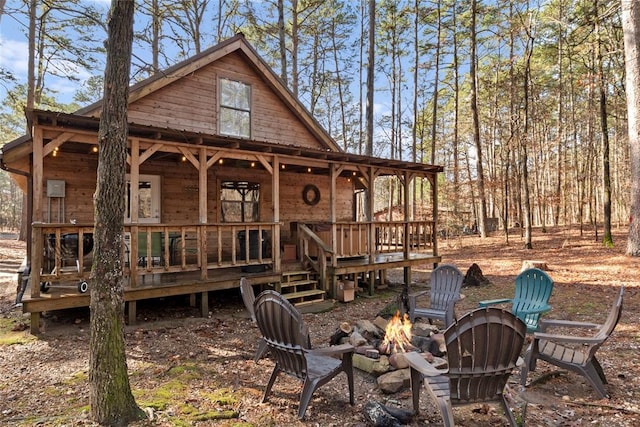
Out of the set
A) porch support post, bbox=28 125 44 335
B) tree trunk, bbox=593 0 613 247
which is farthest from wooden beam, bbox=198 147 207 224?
tree trunk, bbox=593 0 613 247

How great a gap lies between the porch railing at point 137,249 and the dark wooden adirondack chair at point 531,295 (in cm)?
480

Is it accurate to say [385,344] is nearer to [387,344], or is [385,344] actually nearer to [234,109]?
[387,344]

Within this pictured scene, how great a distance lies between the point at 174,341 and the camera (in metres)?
5.74

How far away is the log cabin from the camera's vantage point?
6.29 meters

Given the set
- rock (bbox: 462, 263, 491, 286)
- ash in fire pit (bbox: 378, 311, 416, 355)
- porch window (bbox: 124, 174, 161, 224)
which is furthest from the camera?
rock (bbox: 462, 263, 491, 286)

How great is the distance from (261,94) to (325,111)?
20.9 meters

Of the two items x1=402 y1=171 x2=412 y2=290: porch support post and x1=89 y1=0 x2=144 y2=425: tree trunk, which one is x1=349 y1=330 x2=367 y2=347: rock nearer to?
x1=89 y1=0 x2=144 y2=425: tree trunk

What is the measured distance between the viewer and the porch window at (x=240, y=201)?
10523mm

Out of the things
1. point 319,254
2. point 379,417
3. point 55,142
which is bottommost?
point 379,417

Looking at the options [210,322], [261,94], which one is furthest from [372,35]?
[210,322]

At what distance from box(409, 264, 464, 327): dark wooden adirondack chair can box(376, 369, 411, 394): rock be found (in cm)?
197

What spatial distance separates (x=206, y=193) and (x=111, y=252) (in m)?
5.35

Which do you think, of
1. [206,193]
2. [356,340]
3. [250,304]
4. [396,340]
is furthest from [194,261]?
[396,340]

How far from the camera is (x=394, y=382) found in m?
4.02
